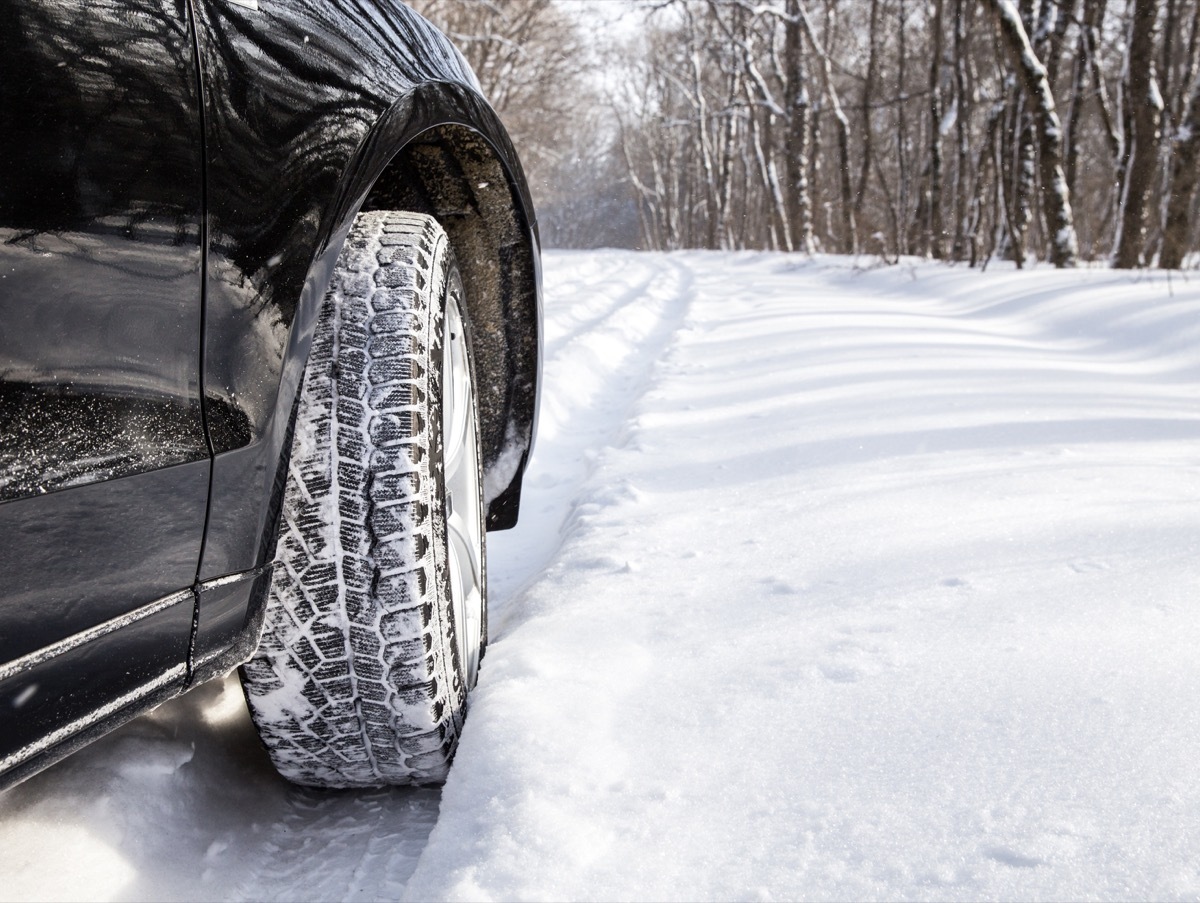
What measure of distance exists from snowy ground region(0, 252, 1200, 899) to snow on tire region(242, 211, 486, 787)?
0.37 ft

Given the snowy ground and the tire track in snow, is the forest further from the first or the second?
the snowy ground

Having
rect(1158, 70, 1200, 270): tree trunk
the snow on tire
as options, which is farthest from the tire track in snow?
rect(1158, 70, 1200, 270): tree trunk

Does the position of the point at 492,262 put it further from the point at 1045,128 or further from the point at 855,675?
the point at 1045,128

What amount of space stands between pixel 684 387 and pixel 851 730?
9.28ft

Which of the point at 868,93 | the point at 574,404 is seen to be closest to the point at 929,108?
the point at 868,93

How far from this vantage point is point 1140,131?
9.82m

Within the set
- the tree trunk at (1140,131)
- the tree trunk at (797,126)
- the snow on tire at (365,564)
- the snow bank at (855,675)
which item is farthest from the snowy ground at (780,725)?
the tree trunk at (797,126)

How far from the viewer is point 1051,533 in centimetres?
171

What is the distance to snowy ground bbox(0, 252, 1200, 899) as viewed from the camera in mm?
896

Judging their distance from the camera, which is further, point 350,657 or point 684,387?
point 684,387

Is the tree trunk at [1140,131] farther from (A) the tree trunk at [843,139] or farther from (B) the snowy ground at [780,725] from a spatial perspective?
(B) the snowy ground at [780,725]

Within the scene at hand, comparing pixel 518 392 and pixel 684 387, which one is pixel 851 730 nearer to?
pixel 518 392

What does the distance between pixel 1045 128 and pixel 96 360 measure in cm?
1076

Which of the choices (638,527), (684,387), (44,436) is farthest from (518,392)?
(684,387)
